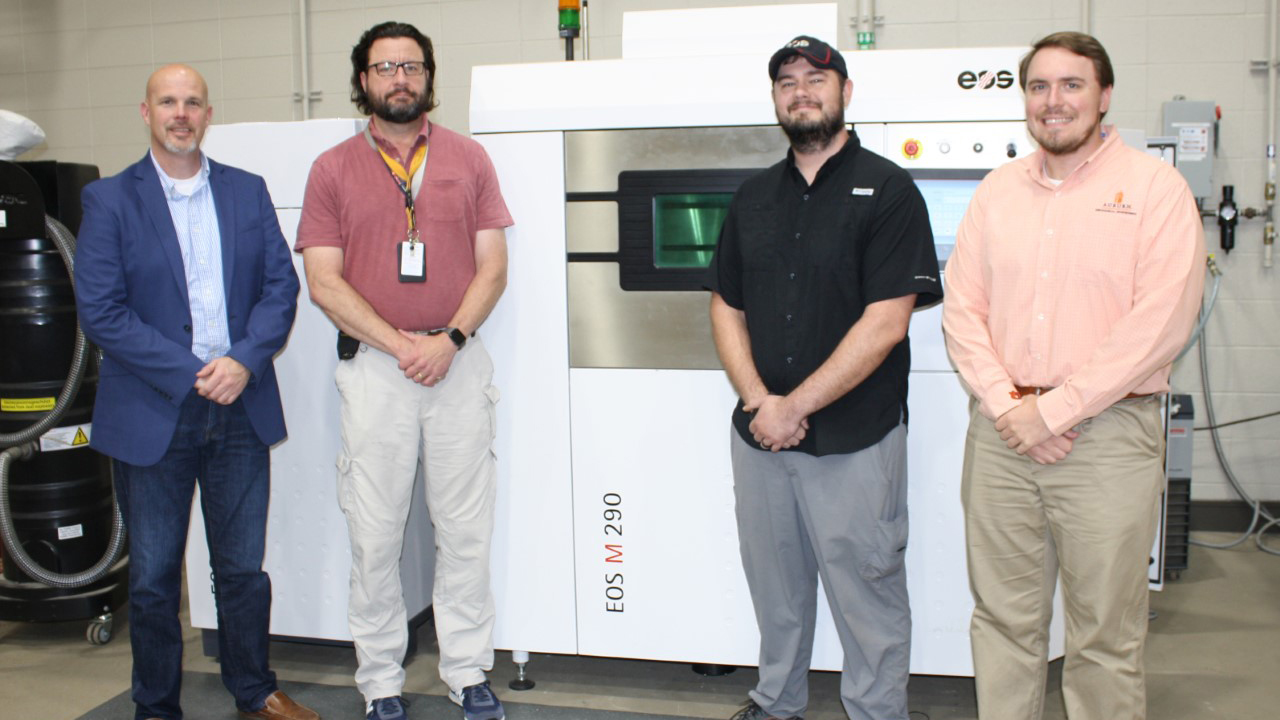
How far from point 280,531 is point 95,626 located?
2.69ft

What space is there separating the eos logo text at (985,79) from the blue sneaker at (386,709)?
211 cm

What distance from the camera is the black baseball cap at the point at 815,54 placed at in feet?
7.13

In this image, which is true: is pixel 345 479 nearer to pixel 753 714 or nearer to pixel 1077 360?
pixel 753 714

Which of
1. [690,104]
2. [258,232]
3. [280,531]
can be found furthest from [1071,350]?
[280,531]

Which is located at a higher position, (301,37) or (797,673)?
(301,37)

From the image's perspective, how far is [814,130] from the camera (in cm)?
219

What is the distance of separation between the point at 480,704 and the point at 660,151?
1.50 m

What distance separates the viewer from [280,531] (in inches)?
116

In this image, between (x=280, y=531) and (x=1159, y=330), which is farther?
(x=280, y=531)

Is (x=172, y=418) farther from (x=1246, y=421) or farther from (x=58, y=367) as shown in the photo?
(x=1246, y=421)

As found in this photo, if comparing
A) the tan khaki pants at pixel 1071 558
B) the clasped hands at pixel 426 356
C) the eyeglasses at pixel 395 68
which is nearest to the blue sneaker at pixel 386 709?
the clasped hands at pixel 426 356

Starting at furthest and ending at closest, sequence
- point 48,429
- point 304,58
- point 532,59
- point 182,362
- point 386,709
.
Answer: point 304,58
point 532,59
point 48,429
point 386,709
point 182,362

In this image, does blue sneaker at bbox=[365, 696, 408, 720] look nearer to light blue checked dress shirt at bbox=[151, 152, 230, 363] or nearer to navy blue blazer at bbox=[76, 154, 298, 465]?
navy blue blazer at bbox=[76, 154, 298, 465]

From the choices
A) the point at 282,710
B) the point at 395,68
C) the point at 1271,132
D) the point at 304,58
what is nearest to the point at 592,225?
the point at 395,68
